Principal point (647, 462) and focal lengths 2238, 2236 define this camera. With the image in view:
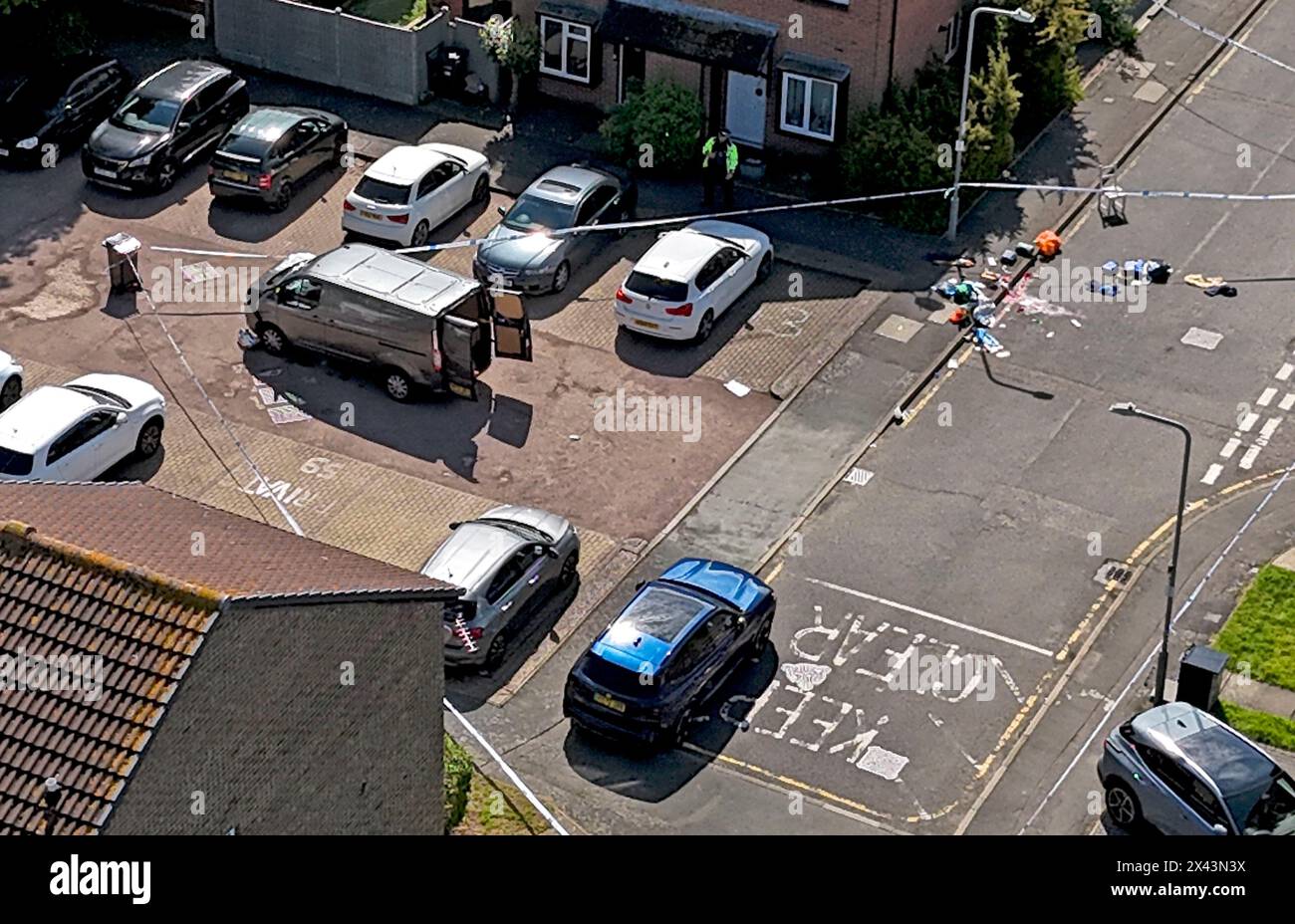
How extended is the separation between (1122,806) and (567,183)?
17.8 meters

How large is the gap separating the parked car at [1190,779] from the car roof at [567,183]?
16.7m

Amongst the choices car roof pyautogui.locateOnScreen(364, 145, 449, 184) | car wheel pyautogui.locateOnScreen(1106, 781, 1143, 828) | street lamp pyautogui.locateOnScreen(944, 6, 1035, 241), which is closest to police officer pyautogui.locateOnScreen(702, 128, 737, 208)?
street lamp pyautogui.locateOnScreen(944, 6, 1035, 241)

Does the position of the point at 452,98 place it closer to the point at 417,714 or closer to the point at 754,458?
the point at 754,458

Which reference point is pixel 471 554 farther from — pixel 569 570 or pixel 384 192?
pixel 384 192

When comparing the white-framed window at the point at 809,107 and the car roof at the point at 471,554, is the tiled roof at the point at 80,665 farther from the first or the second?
the white-framed window at the point at 809,107

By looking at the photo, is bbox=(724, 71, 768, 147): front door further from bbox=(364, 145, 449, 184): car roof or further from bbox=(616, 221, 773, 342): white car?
bbox=(364, 145, 449, 184): car roof

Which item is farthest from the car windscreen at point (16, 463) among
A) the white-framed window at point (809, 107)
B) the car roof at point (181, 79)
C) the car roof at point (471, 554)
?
the white-framed window at point (809, 107)

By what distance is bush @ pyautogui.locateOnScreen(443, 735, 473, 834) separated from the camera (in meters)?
29.0

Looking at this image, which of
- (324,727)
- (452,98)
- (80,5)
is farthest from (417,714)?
(80,5)

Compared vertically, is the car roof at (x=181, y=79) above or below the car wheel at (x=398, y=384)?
above

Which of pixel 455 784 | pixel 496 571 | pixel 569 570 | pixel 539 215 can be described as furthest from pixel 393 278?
pixel 455 784

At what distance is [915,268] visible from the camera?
42.8 m

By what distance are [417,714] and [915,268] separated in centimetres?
1912

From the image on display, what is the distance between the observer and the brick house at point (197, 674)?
2194 centimetres
